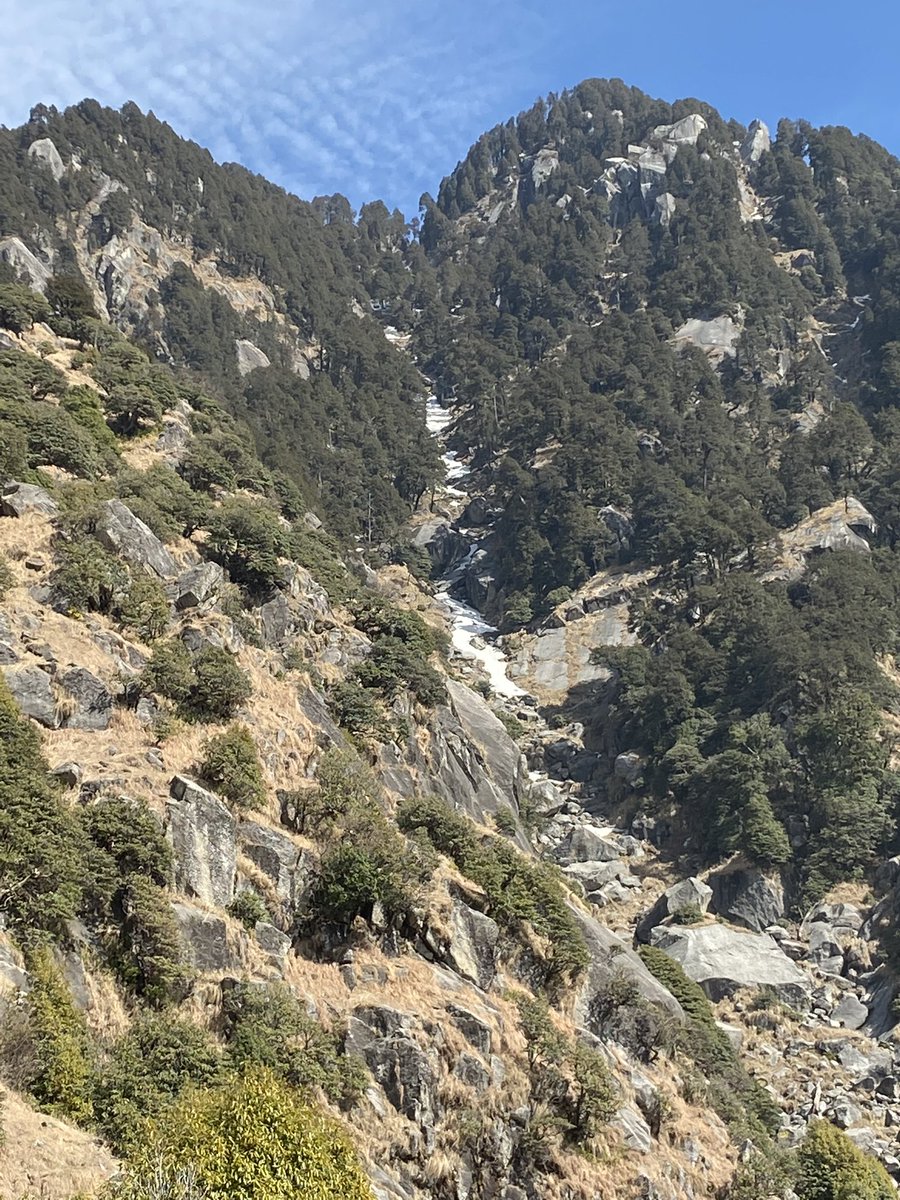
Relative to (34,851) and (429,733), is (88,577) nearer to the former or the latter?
(34,851)

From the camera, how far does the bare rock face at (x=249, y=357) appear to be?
11912 cm

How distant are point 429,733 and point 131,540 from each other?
592 inches

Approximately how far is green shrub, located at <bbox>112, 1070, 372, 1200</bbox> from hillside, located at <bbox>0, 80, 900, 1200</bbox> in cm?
7

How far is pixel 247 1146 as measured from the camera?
12234mm

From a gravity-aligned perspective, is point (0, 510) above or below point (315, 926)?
above

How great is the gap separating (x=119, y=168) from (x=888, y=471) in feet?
355

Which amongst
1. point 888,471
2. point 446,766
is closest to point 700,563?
point 888,471

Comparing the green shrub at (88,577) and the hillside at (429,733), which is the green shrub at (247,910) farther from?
the green shrub at (88,577)

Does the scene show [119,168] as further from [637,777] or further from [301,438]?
[637,777]

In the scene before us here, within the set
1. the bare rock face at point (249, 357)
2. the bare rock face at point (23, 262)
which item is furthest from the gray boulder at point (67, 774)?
the bare rock face at point (249, 357)

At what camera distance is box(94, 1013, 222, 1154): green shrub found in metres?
15.3

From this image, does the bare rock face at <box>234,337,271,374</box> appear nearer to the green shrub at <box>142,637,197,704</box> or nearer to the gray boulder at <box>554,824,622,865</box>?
the gray boulder at <box>554,824,622,865</box>

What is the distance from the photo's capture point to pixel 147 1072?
1683 cm

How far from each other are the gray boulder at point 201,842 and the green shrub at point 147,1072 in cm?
371
